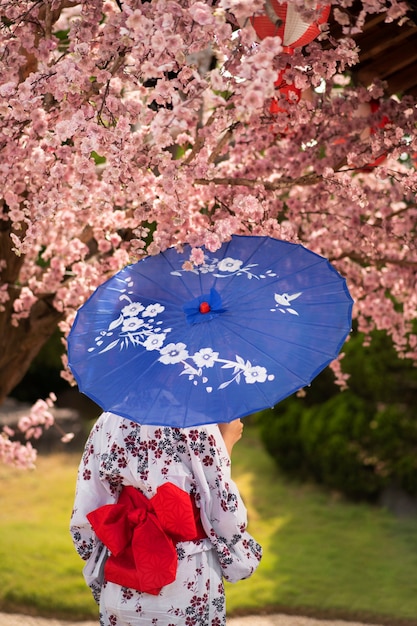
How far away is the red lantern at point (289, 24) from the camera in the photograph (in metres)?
2.54

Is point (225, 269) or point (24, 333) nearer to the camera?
point (225, 269)

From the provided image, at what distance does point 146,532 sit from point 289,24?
1.76 metres

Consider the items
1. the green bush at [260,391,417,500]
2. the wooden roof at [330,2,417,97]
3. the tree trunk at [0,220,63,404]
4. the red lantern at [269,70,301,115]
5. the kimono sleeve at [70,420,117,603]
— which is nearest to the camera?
the kimono sleeve at [70,420,117,603]

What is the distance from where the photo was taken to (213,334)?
2418 millimetres

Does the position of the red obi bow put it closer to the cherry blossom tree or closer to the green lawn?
the cherry blossom tree

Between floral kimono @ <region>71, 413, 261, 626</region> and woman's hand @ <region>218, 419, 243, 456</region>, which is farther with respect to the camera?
woman's hand @ <region>218, 419, 243, 456</region>

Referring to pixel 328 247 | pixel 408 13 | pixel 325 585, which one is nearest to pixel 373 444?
pixel 325 585

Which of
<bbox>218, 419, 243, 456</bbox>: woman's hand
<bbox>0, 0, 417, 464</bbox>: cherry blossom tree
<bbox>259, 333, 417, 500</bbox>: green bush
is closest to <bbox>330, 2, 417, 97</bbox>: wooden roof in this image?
<bbox>0, 0, 417, 464</bbox>: cherry blossom tree

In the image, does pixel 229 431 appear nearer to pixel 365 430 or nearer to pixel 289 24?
pixel 289 24

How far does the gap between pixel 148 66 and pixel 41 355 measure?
8.31 m

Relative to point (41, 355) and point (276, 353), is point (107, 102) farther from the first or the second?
point (41, 355)

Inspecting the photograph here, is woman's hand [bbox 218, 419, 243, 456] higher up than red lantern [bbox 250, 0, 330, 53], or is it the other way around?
red lantern [bbox 250, 0, 330, 53]

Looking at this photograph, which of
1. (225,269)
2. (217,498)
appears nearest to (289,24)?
(225,269)

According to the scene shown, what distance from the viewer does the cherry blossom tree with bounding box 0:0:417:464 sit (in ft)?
8.00
